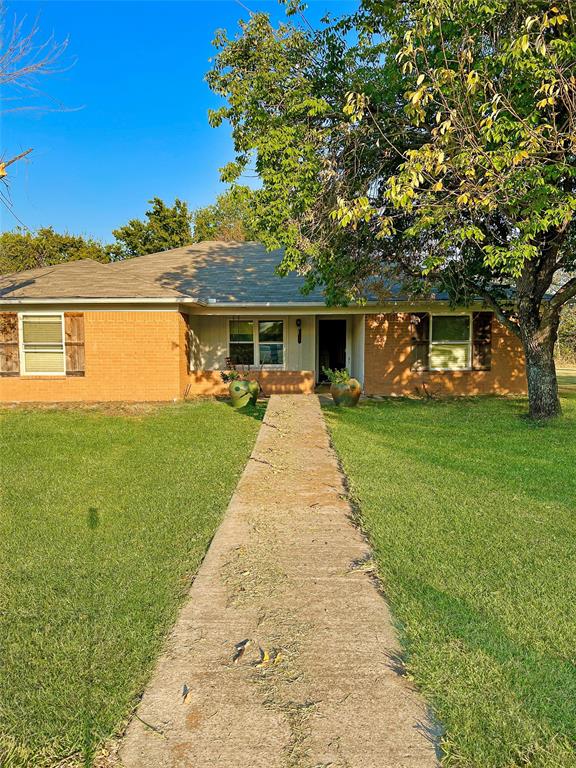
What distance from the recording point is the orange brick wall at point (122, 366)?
12.7m

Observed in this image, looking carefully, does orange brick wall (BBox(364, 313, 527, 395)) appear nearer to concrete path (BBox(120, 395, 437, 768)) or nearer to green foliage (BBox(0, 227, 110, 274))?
concrete path (BBox(120, 395, 437, 768))

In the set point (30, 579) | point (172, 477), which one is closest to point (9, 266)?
point (172, 477)

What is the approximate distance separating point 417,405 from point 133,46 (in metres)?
9.88

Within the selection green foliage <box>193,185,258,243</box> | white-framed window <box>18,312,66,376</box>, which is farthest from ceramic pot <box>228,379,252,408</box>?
green foliage <box>193,185,258,243</box>

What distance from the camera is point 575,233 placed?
8.99m

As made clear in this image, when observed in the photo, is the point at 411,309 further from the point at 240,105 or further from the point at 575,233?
the point at 240,105

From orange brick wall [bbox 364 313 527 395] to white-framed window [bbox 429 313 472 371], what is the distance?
26 cm

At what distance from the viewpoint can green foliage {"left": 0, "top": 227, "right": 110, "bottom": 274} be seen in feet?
101

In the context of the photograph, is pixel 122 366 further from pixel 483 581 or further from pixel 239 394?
pixel 483 581

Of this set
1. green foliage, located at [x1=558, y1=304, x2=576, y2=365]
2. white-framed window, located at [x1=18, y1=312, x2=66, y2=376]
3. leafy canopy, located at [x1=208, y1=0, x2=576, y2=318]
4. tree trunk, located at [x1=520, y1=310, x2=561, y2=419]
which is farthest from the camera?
green foliage, located at [x1=558, y1=304, x2=576, y2=365]

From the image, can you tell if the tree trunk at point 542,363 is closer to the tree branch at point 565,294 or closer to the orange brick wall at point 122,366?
the tree branch at point 565,294

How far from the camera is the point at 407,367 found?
14.0 m

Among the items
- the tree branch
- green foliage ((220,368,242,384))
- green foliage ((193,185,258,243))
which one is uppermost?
green foliage ((193,185,258,243))

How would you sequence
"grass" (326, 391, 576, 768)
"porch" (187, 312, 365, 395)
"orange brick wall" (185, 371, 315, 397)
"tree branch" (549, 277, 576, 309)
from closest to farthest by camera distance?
"grass" (326, 391, 576, 768) < "tree branch" (549, 277, 576, 309) < "orange brick wall" (185, 371, 315, 397) < "porch" (187, 312, 365, 395)
